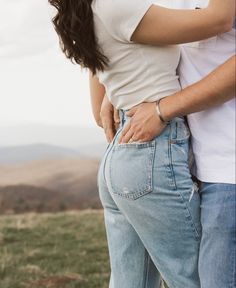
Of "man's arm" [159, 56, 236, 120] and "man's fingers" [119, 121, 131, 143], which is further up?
"man's arm" [159, 56, 236, 120]

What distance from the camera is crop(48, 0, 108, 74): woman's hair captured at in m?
2.46

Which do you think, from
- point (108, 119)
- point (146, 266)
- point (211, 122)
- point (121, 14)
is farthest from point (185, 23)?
point (146, 266)

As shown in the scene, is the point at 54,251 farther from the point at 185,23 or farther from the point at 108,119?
the point at 185,23

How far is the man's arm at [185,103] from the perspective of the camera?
2.26 meters

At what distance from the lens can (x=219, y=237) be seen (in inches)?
90.1

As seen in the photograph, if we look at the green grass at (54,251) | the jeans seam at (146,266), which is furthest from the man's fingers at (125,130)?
the green grass at (54,251)

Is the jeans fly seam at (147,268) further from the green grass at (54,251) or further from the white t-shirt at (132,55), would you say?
the green grass at (54,251)

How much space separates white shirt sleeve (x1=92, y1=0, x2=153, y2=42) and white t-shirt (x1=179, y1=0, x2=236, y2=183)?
216 mm

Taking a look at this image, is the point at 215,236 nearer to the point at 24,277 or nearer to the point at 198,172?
the point at 198,172

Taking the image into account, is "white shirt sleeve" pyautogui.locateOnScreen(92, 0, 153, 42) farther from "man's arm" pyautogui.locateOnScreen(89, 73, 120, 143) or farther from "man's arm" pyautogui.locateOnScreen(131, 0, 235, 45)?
"man's arm" pyautogui.locateOnScreen(89, 73, 120, 143)

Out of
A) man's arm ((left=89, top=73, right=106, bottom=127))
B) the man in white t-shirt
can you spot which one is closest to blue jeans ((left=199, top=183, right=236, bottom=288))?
the man in white t-shirt

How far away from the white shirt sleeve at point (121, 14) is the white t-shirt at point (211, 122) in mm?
216

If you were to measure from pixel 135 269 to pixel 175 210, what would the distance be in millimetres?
414

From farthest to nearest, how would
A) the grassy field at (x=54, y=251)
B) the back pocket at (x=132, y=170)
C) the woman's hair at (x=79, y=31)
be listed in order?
the grassy field at (x=54, y=251), the woman's hair at (x=79, y=31), the back pocket at (x=132, y=170)
